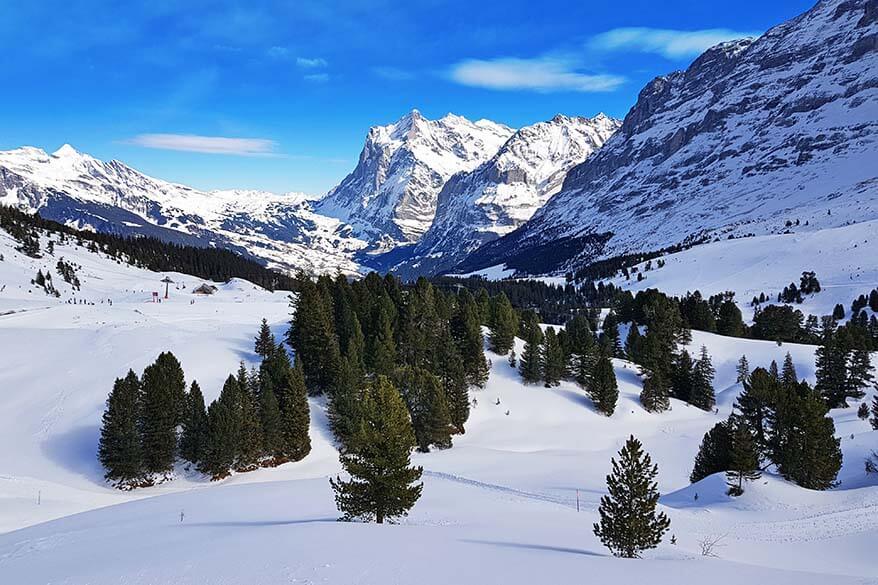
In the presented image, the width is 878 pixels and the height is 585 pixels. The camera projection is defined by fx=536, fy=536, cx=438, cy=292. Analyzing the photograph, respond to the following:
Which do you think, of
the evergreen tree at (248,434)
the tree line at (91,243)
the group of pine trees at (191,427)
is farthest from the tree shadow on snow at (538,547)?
the tree line at (91,243)

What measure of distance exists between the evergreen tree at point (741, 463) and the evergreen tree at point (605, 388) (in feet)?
115

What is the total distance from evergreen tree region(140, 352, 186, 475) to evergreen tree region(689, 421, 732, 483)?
4841cm

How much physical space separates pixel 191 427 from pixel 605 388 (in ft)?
182

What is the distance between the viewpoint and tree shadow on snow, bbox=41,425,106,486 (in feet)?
148

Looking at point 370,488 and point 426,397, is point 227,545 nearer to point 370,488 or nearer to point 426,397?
point 370,488

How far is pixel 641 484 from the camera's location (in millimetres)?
21047

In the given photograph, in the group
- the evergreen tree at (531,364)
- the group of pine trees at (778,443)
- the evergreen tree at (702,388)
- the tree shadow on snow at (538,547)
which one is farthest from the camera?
the evergreen tree at (702,388)

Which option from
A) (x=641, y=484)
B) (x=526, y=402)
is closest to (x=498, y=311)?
(x=526, y=402)

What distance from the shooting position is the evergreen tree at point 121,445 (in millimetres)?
44188

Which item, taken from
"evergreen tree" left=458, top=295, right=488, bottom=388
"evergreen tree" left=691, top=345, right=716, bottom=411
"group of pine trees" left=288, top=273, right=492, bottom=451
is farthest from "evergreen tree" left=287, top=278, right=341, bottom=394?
"evergreen tree" left=691, top=345, right=716, bottom=411

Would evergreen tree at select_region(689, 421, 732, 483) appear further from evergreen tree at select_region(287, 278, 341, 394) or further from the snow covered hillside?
evergreen tree at select_region(287, 278, 341, 394)

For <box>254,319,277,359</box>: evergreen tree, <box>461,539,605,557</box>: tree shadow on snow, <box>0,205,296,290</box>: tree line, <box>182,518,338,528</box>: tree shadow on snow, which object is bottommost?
<box>182,518,338,528</box>: tree shadow on snow

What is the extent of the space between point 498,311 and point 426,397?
35051 millimetres

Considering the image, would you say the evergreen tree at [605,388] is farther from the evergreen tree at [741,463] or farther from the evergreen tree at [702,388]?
the evergreen tree at [741,463]
